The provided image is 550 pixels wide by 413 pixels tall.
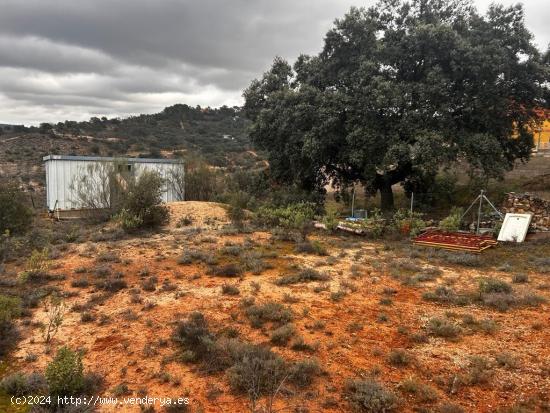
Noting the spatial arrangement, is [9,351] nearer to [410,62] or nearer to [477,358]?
[477,358]

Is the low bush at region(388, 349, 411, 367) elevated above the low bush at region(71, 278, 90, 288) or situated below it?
below

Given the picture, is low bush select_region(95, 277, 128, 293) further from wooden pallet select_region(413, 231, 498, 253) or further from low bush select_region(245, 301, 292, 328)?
wooden pallet select_region(413, 231, 498, 253)

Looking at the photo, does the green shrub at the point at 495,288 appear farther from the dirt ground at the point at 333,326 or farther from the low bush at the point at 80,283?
the low bush at the point at 80,283

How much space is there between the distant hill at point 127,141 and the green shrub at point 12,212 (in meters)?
18.3

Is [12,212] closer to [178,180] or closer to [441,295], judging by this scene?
[178,180]

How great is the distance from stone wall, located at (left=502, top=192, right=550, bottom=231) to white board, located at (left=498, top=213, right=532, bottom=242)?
1.40 ft

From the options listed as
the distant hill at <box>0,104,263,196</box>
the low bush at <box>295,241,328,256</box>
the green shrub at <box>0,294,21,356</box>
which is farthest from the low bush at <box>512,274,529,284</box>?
the distant hill at <box>0,104,263,196</box>

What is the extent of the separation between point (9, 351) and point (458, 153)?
13743mm

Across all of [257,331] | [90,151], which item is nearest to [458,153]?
[257,331]

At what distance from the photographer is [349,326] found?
592 cm

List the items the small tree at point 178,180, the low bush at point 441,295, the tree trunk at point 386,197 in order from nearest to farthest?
the low bush at point 441,295 → the tree trunk at point 386,197 → the small tree at point 178,180

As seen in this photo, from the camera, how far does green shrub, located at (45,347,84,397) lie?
4.18m

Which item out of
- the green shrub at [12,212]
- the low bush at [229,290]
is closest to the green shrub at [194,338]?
the low bush at [229,290]

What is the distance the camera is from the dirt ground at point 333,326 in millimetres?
4332
